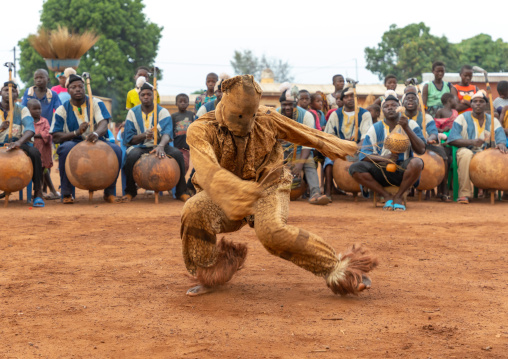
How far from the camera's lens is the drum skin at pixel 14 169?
9.05 m

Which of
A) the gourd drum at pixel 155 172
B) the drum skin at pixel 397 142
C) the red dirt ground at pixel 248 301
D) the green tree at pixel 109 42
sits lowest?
the red dirt ground at pixel 248 301

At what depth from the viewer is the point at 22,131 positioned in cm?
946

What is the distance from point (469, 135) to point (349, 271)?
22.8ft

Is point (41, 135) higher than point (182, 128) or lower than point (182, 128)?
lower

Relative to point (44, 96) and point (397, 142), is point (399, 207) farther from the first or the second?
point (44, 96)

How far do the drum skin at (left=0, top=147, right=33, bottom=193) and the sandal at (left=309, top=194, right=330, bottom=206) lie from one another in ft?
14.2

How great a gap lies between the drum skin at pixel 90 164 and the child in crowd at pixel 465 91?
21.6 feet

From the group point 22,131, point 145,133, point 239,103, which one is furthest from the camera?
point 145,133

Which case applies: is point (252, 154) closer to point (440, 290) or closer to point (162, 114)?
point (440, 290)

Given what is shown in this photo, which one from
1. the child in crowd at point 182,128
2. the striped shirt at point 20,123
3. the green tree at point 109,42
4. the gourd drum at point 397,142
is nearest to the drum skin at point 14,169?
the striped shirt at point 20,123

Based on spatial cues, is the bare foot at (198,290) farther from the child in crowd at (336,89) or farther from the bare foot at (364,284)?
the child in crowd at (336,89)

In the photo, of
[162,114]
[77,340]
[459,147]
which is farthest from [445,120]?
[77,340]

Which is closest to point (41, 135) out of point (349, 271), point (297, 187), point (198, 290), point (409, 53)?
point (297, 187)

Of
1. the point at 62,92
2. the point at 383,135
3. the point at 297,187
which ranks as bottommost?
the point at 297,187
